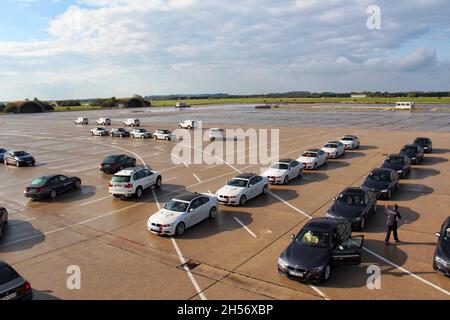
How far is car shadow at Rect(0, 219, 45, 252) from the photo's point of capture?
590 inches

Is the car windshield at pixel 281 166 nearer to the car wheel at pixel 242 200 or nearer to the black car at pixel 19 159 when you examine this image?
the car wheel at pixel 242 200

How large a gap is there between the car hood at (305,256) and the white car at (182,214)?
526 centimetres

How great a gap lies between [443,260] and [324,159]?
18120 mm

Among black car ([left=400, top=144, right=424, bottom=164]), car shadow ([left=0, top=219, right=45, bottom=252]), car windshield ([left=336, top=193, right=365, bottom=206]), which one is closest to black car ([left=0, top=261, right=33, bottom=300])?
car shadow ([left=0, top=219, right=45, bottom=252])

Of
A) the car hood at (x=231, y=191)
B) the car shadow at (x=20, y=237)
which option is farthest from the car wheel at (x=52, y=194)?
the car hood at (x=231, y=191)

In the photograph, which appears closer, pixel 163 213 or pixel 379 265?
pixel 379 265

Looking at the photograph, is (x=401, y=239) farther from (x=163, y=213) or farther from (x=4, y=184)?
(x=4, y=184)

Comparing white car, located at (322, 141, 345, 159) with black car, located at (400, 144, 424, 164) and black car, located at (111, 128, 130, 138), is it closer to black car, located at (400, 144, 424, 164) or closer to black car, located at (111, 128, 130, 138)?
black car, located at (400, 144, 424, 164)

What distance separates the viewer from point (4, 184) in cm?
2611

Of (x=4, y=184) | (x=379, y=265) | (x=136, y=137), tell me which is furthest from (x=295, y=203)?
(x=136, y=137)

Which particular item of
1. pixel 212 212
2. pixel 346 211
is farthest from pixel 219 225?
pixel 346 211

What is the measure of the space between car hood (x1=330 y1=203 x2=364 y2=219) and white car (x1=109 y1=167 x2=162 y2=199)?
35.3 ft

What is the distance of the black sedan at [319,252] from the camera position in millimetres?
11508

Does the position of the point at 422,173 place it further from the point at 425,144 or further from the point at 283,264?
the point at 283,264
